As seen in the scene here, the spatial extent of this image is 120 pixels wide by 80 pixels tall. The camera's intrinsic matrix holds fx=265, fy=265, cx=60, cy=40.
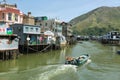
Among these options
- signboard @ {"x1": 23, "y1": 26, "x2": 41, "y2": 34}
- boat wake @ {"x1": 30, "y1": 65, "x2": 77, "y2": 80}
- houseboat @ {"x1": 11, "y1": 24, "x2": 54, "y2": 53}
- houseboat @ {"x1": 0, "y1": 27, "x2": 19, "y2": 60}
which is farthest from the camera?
signboard @ {"x1": 23, "y1": 26, "x2": 41, "y2": 34}

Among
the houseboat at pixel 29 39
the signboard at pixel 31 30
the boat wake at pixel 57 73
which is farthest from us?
the signboard at pixel 31 30

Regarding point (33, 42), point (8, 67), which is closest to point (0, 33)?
point (8, 67)

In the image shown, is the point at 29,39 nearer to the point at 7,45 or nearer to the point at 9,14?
the point at 9,14

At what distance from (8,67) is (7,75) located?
8224mm

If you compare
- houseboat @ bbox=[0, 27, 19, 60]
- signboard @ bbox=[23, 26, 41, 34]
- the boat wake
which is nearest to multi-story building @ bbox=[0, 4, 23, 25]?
signboard @ bbox=[23, 26, 41, 34]

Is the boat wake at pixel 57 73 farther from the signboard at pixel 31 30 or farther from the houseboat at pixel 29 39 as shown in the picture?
the signboard at pixel 31 30

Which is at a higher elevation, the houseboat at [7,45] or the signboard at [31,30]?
the signboard at [31,30]

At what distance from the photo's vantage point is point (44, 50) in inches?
2761

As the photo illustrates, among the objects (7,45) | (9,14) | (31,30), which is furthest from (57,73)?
(9,14)

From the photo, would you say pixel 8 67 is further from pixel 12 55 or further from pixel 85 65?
pixel 85 65

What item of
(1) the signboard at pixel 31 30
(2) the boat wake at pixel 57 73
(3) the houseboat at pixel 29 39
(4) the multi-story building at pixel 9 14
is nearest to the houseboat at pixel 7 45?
(3) the houseboat at pixel 29 39

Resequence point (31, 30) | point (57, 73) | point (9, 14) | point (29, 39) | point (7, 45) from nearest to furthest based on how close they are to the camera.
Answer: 1. point (57, 73)
2. point (7, 45)
3. point (29, 39)
4. point (9, 14)
5. point (31, 30)

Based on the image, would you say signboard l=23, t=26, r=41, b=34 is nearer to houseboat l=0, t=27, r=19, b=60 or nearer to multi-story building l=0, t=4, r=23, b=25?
multi-story building l=0, t=4, r=23, b=25

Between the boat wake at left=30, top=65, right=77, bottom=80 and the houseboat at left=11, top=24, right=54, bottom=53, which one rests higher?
the houseboat at left=11, top=24, right=54, bottom=53
